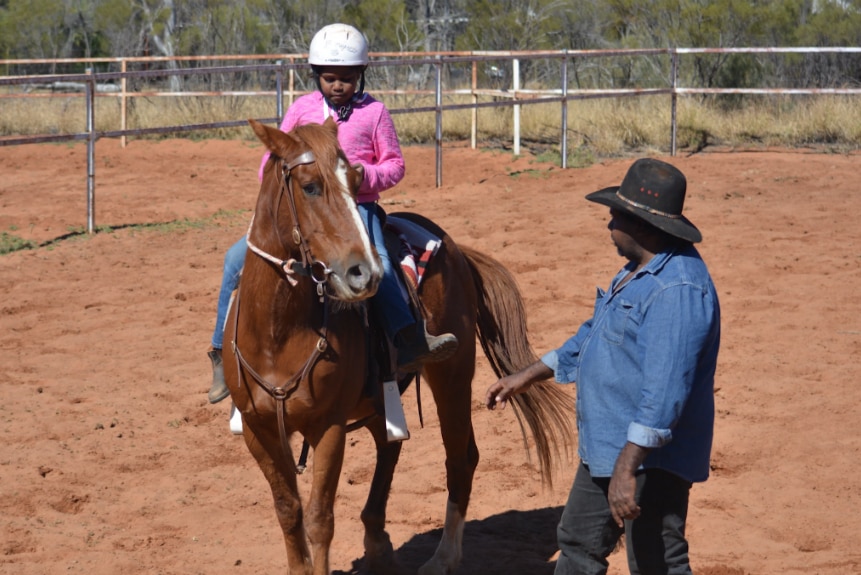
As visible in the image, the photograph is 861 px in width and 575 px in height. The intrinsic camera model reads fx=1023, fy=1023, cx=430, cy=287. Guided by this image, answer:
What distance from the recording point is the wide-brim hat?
3008 millimetres

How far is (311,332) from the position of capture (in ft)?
12.8

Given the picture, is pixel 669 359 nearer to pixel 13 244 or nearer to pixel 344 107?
pixel 344 107

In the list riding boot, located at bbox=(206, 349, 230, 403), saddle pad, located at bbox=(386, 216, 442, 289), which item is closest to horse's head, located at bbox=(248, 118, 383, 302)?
riding boot, located at bbox=(206, 349, 230, 403)

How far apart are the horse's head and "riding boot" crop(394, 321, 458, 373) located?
0.75 m

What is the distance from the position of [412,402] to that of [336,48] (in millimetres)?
3356

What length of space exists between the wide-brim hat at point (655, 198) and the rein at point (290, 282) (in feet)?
3.43

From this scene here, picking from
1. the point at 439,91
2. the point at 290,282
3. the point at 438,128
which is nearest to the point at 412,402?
the point at 290,282

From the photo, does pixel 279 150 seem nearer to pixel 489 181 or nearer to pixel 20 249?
pixel 20 249

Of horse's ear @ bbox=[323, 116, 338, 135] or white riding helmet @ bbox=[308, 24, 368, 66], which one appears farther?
white riding helmet @ bbox=[308, 24, 368, 66]

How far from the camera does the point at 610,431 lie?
10.2 feet

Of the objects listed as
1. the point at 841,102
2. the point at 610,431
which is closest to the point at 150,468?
the point at 610,431

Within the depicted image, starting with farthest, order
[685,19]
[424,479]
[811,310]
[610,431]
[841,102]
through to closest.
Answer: [685,19]
[841,102]
[811,310]
[424,479]
[610,431]

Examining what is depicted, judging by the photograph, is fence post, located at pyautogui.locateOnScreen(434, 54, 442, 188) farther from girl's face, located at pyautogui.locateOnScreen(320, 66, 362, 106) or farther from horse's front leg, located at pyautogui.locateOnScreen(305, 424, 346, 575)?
horse's front leg, located at pyautogui.locateOnScreen(305, 424, 346, 575)

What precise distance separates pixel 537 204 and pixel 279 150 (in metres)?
8.77
